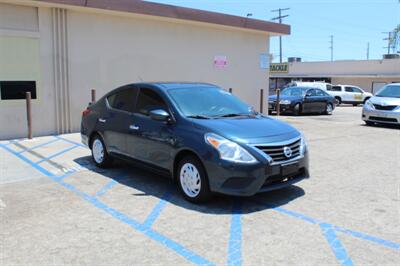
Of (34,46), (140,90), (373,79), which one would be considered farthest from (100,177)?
(373,79)

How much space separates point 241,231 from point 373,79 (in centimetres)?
4084

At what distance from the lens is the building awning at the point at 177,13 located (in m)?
11.0

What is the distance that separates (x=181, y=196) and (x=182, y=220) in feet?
3.06

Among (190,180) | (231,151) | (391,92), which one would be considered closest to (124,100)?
(190,180)

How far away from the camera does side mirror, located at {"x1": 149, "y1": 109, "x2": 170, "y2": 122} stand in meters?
5.65

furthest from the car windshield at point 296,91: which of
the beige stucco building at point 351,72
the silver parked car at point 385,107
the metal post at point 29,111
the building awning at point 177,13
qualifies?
the beige stucco building at point 351,72

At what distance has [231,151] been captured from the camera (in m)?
4.97

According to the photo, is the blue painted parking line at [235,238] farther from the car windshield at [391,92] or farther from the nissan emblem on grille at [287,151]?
the car windshield at [391,92]

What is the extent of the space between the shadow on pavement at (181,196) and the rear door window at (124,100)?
1.12 m

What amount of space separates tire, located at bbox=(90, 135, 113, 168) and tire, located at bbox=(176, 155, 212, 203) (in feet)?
6.96

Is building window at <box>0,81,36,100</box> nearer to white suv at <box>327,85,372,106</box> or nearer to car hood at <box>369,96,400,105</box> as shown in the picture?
car hood at <box>369,96,400,105</box>

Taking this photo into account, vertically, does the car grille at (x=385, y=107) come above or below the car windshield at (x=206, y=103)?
below

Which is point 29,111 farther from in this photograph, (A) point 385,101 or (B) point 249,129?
(A) point 385,101

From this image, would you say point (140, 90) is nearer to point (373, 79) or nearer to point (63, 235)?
point (63, 235)
